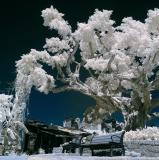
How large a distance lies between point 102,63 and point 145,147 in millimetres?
11764

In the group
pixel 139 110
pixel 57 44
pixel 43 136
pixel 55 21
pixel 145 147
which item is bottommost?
pixel 145 147

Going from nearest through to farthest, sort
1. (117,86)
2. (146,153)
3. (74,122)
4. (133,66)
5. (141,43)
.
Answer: (146,153)
(141,43)
(133,66)
(117,86)
(74,122)

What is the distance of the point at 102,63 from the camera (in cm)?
2497

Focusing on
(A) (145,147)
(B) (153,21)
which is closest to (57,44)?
(B) (153,21)

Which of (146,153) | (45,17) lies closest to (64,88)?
(45,17)

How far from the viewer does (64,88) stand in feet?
84.5

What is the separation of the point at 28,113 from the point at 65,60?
4793 millimetres

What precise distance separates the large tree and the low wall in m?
7.79

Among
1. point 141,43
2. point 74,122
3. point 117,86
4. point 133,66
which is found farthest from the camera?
point 74,122

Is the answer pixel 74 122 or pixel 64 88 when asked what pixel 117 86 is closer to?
pixel 64 88

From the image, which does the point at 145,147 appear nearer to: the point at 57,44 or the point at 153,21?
the point at 153,21

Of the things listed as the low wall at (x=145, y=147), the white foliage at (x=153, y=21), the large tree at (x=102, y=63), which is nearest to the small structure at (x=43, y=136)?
the large tree at (x=102, y=63)

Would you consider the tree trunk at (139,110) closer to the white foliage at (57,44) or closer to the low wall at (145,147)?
the white foliage at (57,44)

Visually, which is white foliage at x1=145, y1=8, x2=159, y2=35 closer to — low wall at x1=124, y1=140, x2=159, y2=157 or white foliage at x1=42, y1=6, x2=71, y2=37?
white foliage at x1=42, y1=6, x2=71, y2=37
